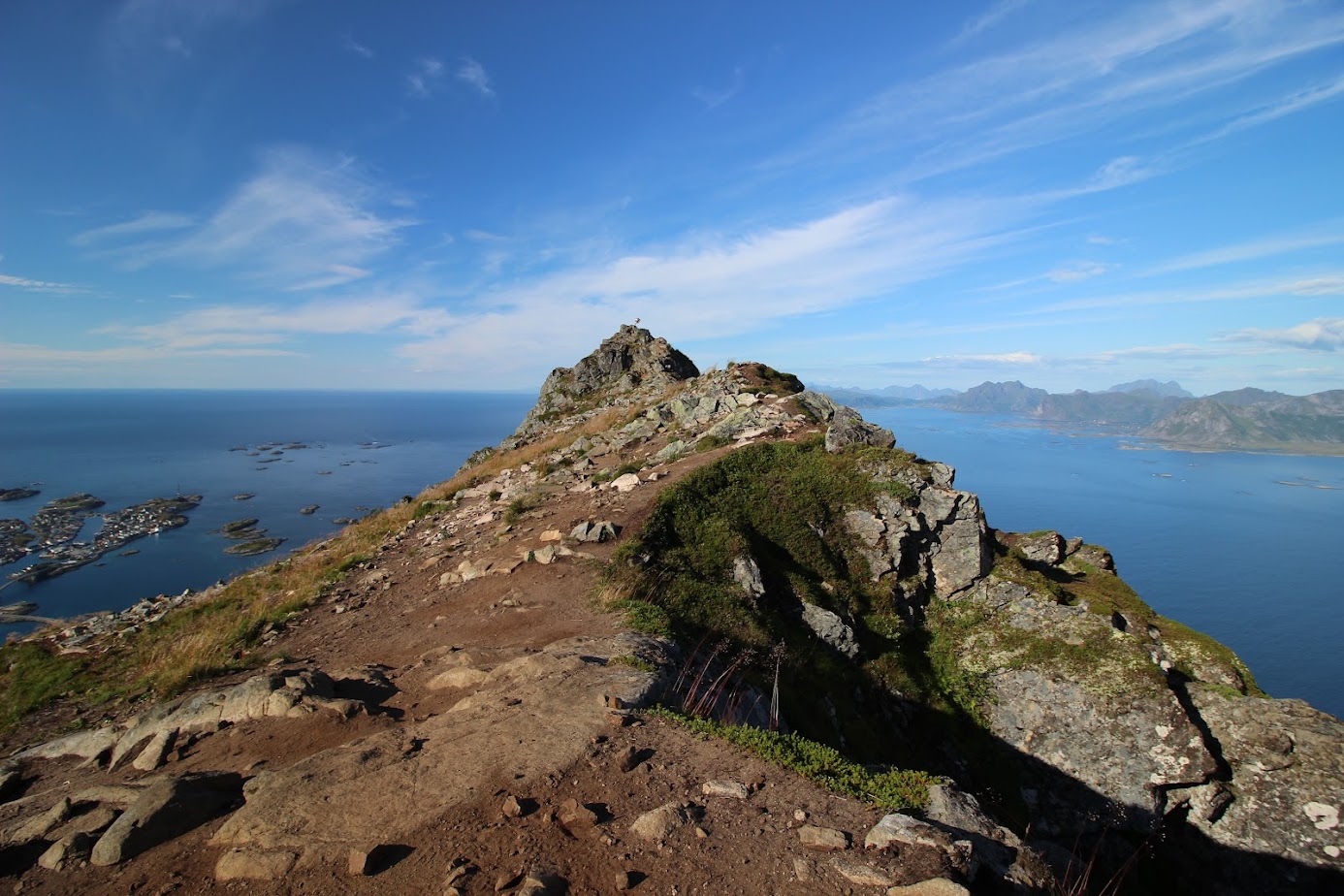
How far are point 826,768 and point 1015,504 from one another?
105782 mm

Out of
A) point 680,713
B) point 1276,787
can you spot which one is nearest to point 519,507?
point 680,713

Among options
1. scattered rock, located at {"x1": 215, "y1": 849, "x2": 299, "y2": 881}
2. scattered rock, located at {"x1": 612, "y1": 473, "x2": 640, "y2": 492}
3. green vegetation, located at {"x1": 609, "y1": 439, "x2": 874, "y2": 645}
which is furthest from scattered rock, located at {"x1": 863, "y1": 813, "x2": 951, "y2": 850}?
scattered rock, located at {"x1": 612, "y1": 473, "x2": 640, "y2": 492}

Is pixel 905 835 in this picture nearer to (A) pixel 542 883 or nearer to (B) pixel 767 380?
(A) pixel 542 883

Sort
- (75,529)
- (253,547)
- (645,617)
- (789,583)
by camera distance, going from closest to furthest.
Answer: (645,617), (789,583), (253,547), (75,529)

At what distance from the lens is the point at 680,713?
28.6 feet

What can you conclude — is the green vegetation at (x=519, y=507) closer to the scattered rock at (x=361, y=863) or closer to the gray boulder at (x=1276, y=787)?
the scattered rock at (x=361, y=863)

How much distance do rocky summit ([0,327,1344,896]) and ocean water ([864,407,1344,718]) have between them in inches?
1561

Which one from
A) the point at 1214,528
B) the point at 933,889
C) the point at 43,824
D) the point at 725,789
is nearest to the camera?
the point at 933,889

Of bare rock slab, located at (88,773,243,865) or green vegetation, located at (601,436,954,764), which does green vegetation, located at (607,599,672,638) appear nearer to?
green vegetation, located at (601,436,954,764)

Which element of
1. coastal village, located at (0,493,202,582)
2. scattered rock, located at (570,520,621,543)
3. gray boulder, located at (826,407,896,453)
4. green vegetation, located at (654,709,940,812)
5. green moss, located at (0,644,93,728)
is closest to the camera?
green vegetation, located at (654,709,940,812)

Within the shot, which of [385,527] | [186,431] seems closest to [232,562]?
[385,527]

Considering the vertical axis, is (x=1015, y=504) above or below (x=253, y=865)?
below

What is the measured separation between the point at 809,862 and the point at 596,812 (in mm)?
2265

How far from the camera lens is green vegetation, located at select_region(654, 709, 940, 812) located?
703 centimetres
